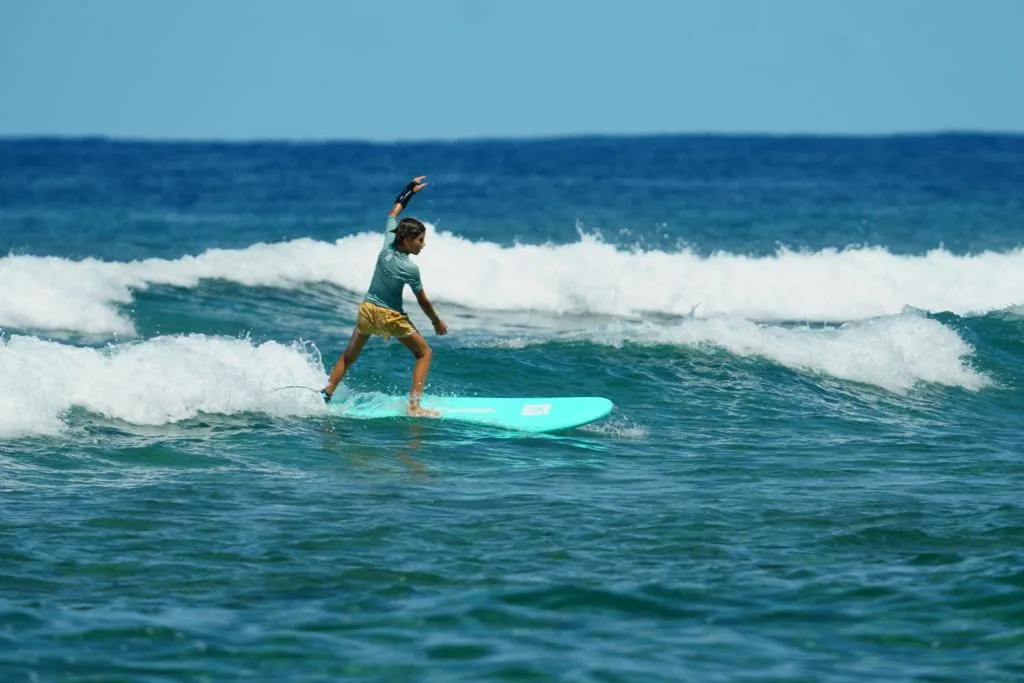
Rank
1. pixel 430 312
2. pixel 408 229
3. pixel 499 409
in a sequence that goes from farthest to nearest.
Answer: pixel 499 409 → pixel 430 312 → pixel 408 229

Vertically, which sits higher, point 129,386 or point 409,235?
point 409,235

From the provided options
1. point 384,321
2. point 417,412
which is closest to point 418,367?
point 417,412

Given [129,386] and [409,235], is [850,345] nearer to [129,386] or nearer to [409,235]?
[409,235]

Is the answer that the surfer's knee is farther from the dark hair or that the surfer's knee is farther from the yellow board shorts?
the dark hair

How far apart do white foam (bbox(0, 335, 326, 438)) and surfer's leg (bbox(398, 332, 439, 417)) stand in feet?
2.96

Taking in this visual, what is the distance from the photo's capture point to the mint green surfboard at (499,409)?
38.5 feet

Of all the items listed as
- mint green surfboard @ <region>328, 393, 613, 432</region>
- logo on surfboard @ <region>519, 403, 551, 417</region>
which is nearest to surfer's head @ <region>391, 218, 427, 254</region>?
mint green surfboard @ <region>328, 393, 613, 432</region>

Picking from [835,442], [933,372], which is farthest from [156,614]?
[933,372]

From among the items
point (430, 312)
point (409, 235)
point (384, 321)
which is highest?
point (409, 235)

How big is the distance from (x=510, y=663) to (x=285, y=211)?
33268 mm

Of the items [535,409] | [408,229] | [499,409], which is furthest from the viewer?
[499,409]

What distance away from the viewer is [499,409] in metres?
12.1

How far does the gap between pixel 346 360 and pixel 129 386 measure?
1845mm

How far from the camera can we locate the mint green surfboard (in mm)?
11734
